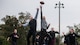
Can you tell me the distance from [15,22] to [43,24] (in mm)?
44108

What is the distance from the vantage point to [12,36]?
1900 cm

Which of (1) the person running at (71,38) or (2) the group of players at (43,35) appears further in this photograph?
(1) the person running at (71,38)

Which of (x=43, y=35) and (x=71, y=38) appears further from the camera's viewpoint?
(x=71, y=38)

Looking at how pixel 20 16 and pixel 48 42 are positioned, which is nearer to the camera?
pixel 48 42

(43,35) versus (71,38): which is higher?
Result: (43,35)

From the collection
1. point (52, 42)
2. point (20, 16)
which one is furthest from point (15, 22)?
Answer: point (52, 42)

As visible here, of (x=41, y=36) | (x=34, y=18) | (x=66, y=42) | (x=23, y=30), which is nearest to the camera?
(x=34, y=18)

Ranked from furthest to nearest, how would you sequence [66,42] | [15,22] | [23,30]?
[15,22] < [23,30] < [66,42]

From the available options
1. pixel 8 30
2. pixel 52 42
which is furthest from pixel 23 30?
pixel 52 42

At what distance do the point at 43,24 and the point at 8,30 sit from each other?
42778 millimetres

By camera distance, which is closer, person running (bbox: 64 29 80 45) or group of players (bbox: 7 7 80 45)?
group of players (bbox: 7 7 80 45)

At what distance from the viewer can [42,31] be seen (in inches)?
689

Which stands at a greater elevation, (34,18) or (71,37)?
(34,18)

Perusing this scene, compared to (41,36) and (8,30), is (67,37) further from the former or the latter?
(8,30)
